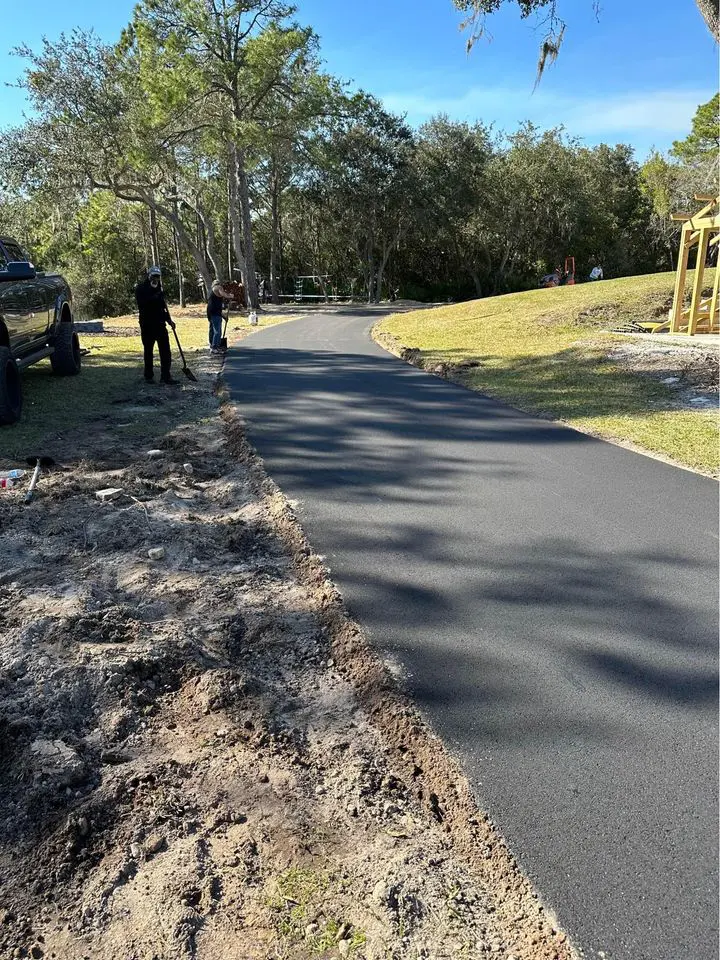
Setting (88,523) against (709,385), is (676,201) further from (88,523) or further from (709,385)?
(88,523)

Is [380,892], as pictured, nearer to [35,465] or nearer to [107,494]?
[107,494]

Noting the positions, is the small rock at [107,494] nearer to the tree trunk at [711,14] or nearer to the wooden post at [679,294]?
the tree trunk at [711,14]

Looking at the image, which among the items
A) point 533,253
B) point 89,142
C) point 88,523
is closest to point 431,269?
point 533,253

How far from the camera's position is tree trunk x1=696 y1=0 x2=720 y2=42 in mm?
9078

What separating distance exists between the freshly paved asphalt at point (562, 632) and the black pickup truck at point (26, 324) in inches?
126

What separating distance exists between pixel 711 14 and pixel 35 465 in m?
A: 9.73

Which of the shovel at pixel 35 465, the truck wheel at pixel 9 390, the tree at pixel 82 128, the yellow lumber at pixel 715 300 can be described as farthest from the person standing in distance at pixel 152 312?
the tree at pixel 82 128

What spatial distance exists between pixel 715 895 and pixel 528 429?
7.27 metres

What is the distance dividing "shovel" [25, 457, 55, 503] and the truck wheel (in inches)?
70.8

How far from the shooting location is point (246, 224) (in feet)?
113

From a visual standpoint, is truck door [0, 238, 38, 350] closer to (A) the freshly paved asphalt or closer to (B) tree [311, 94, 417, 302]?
(A) the freshly paved asphalt

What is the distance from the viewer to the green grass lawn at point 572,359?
8812 mm

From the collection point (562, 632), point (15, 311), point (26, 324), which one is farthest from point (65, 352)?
point (562, 632)

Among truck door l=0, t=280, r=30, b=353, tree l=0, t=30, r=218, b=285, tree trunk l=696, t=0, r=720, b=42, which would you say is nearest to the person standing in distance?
truck door l=0, t=280, r=30, b=353
